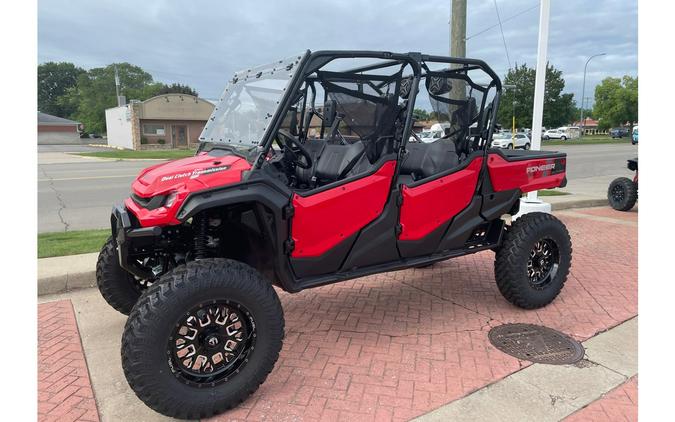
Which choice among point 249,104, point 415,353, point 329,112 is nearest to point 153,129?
point 329,112

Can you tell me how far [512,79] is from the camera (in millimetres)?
43344

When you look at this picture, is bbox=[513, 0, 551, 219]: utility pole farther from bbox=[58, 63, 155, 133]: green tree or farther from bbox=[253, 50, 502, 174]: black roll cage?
bbox=[58, 63, 155, 133]: green tree

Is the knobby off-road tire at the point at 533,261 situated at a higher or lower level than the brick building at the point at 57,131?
lower

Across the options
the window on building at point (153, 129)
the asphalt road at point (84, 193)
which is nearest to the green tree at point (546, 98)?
the asphalt road at point (84, 193)

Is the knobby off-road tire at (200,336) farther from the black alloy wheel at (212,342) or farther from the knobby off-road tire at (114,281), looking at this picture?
the knobby off-road tire at (114,281)

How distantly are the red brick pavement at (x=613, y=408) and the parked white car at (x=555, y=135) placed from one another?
55.4 meters

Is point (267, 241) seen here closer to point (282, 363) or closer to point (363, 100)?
point (282, 363)

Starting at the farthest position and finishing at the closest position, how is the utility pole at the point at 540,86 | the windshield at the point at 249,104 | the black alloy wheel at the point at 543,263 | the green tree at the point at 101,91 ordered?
the green tree at the point at 101,91, the utility pole at the point at 540,86, the black alloy wheel at the point at 543,263, the windshield at the point at 249,104

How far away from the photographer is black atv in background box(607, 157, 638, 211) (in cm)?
945

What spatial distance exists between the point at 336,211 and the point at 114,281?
186 cm

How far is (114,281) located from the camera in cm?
364

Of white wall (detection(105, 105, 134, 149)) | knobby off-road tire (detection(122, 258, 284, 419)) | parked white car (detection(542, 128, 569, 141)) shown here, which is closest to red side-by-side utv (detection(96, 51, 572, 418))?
knobby off-road tire (detection(122, 258, 284, 419))

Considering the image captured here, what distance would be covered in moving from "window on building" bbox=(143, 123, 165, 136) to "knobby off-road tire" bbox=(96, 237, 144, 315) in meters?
42.8

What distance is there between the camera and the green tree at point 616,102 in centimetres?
6294
